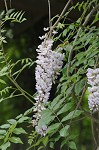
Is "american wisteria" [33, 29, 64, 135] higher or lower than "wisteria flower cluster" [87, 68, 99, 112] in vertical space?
higher

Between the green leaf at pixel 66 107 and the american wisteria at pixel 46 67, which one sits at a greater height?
the american wisteria at pixel 46 67

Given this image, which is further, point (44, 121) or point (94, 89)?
point (44, 121)

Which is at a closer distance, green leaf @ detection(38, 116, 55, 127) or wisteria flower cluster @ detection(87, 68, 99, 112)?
wisteria flower cluster @ detection(87, 68, 99, 112)

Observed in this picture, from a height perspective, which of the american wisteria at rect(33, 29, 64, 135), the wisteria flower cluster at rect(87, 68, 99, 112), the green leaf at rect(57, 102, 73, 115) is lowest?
the wisteria flower cluster at rect(87, 68, 99, 112)

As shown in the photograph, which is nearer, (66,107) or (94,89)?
(94,89)

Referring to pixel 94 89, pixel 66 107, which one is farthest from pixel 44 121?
pixel 94 89

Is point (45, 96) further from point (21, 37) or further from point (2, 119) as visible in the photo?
point (2, 119)

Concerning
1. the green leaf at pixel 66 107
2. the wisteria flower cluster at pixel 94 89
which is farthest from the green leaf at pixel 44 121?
the wisteria flower cluster at pixel 94 89

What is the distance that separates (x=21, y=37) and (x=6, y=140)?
1.47 metres

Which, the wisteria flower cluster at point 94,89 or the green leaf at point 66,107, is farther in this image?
the green leaf at point 66,107

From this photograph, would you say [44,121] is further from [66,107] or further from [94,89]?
[94,89]

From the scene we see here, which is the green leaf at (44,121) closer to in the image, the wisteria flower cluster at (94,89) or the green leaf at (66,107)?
the green leaf at (66,107)

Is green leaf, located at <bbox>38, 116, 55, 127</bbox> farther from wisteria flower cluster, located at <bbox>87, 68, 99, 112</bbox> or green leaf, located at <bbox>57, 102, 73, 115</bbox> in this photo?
wisteria flower cluster, located at <bbox>87, 68, 99, 112</bbox>

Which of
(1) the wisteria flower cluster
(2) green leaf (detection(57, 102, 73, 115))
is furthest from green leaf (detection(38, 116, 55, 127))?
(1) the wisteria flower cluster
